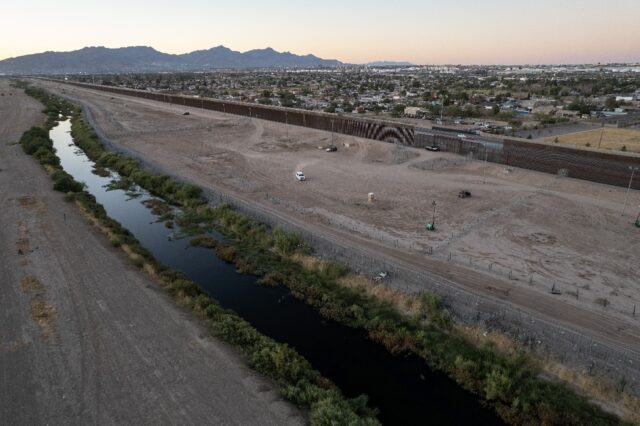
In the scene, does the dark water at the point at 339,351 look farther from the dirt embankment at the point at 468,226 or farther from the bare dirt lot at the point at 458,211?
the bare dirt lot at the point at 458,211

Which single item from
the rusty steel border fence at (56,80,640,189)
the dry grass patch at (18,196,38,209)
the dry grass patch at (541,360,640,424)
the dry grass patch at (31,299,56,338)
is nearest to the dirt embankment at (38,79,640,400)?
the dry grass patch at (541,360,640,424)

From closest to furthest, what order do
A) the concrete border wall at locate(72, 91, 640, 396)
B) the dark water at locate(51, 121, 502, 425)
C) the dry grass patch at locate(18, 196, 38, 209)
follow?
the dark water at locate(51, 121, 502, 425)
the concrete border wall at locate(72, 91, 640, 396)
the dry grass patch at locate(18, 196, 38, 209)

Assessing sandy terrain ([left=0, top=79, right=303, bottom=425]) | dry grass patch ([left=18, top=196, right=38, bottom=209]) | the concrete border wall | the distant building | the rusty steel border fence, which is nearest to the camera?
sandy terrain ([left=0, top=79, right=303, bottom=425])

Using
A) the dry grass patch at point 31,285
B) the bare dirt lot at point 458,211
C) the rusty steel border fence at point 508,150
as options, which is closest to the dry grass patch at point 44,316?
the dry grass patch at point 31,285

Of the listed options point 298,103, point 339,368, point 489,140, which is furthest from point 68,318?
point 298,103

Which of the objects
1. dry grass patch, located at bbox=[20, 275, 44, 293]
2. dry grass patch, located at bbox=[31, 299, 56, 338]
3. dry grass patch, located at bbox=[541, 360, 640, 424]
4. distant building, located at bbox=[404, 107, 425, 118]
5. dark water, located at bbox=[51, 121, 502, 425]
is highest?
distant building, located at bbox=[404, 107, 425, 118]

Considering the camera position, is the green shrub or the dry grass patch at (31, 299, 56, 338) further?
the green shrub

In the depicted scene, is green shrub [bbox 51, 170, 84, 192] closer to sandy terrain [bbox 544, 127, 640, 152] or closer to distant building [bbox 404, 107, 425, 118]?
sandy terrain [bbox 544, 127, 640, 152]

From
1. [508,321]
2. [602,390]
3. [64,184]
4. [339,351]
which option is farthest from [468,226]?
[64,184]
